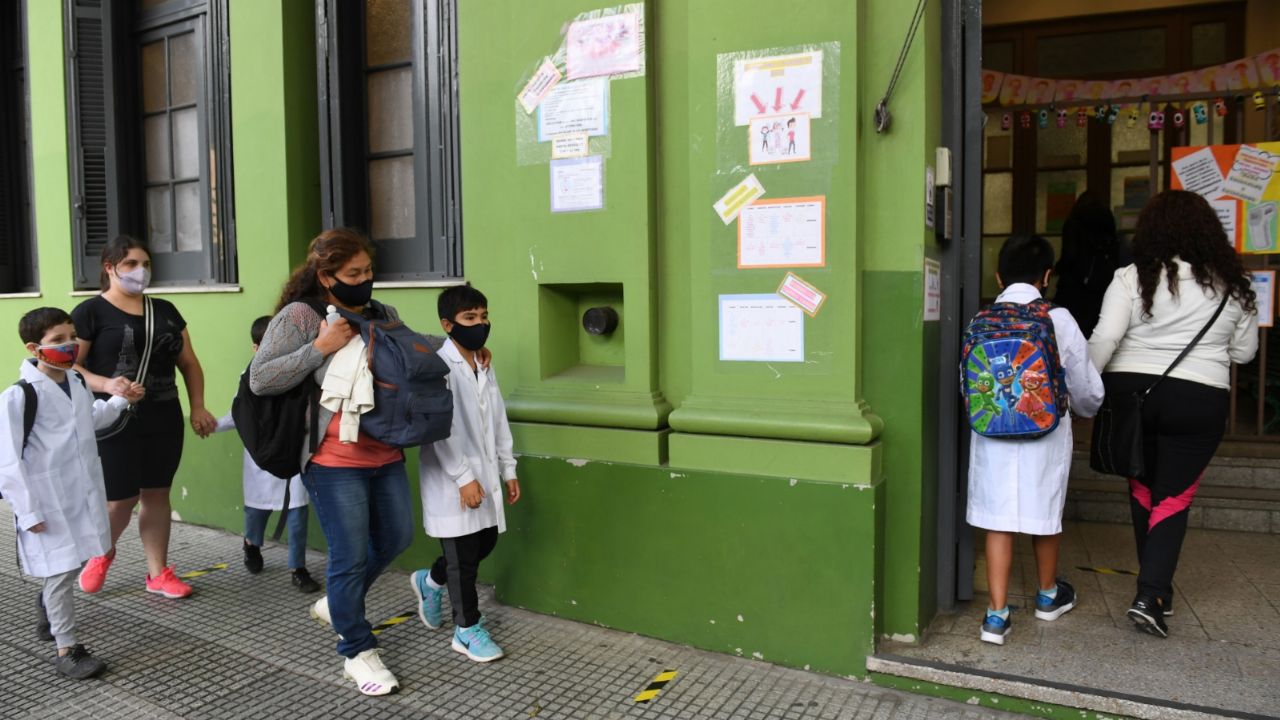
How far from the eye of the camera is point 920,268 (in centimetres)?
369

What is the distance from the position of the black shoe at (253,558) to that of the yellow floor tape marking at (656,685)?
265cm

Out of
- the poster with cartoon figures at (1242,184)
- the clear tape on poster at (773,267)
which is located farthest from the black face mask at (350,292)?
the poster with cartoon figures at (1242,184)

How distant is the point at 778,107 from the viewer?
3779mm

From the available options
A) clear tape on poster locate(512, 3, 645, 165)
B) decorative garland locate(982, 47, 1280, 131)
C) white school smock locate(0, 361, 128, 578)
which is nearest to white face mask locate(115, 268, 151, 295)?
white school smock locate(0, 361, 128, 578)

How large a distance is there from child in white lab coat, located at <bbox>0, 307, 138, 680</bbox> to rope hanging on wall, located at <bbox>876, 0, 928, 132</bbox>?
3384 millimetres

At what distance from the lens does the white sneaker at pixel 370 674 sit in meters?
3.63

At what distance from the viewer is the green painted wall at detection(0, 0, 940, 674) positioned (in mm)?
3682

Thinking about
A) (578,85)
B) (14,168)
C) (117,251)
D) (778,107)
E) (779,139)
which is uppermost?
(14,168)

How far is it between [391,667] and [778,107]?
2.85 m

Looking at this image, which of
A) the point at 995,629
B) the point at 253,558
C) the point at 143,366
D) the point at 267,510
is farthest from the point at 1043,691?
the point at 143,366

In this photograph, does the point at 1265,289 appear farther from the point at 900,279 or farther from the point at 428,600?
the point at 428,600

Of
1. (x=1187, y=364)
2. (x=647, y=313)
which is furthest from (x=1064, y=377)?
(x=647, y=313)

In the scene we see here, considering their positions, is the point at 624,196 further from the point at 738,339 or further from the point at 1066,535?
the point at 1066,535

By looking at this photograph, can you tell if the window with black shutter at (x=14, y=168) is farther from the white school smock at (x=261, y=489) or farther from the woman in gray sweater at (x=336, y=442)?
the woman in gray sweater at (x=336, y=442)
